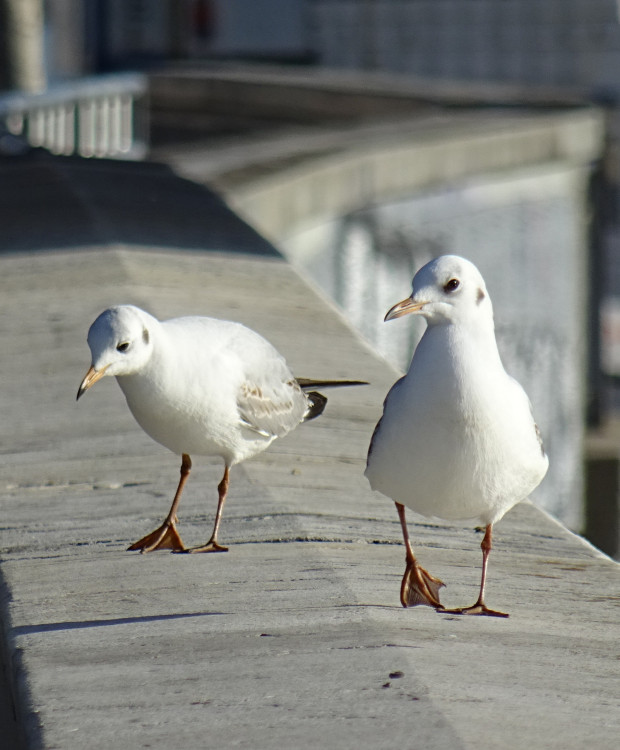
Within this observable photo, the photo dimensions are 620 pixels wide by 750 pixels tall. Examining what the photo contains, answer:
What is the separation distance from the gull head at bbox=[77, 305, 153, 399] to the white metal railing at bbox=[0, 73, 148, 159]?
9.29 metres

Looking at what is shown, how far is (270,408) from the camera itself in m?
3.17

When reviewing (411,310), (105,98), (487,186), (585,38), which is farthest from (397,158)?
(585,38)

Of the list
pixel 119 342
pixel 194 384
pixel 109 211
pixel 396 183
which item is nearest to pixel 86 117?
pixel 396 183

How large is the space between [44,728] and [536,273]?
34.3 ft

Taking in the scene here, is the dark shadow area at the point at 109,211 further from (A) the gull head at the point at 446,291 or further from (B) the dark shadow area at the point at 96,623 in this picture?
(A) the gull head at the point at 446,291

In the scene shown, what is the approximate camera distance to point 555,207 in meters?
12.7

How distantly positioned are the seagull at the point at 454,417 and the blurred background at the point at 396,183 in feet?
14.0

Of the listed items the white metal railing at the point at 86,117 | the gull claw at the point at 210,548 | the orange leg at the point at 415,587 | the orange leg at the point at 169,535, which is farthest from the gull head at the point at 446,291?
the white metal railing at the point at 86,117

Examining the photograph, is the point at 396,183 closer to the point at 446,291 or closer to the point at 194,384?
the point at 194,384

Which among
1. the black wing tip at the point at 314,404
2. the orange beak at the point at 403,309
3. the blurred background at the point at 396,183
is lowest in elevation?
the blurred background at the point at 396,183

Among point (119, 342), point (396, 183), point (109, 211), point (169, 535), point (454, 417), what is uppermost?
point (119, 342)

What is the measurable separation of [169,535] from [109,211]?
180 inches

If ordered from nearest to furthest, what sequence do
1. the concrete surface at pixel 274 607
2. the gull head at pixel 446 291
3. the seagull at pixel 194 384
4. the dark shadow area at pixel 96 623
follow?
1. the concrete surface at pixel 274 607
2. the gull head at pixel 446 291
3. the seagull at pixel 194 384
4. the dark shadow area at pixel 96 623

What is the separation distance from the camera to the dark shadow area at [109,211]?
273 inches
